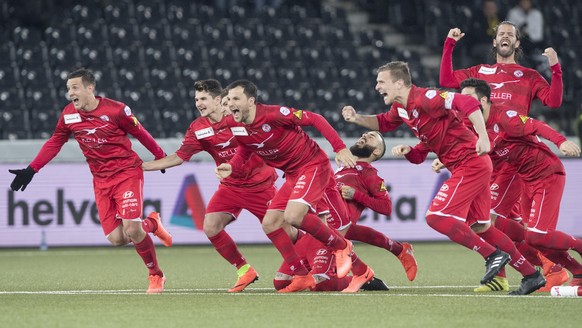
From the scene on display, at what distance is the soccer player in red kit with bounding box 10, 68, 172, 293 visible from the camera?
10.1m

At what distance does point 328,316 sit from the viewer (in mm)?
7598

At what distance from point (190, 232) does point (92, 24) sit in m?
5.90

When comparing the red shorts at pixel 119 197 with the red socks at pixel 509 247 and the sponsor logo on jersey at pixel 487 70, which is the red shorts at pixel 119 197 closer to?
the red socks at pixel 509 247

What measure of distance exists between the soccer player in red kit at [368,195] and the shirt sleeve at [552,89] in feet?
5.16

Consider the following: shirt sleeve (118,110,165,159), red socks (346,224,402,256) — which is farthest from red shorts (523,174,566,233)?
shirt sleeve (118,110,165,159)

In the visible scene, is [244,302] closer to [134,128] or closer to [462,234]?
[462,234]

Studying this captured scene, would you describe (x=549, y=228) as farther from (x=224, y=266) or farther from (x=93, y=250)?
(x=93, y=250)

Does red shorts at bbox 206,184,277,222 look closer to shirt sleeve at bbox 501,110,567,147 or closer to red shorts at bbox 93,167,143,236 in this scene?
red shorts at bbox 93,167,143,236

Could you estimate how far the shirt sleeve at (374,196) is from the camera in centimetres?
1059

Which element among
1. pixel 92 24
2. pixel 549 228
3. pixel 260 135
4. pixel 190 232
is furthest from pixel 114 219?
pixel 92 24

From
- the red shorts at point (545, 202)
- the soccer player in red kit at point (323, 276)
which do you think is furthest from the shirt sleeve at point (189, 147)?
the red shorts at point (545, 202)

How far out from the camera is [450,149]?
9500mm

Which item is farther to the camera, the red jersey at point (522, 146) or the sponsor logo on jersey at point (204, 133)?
the sponsor logo on jersey at point (204, 133)

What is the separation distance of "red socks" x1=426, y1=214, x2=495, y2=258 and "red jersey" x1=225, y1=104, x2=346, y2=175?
42.0 inches
